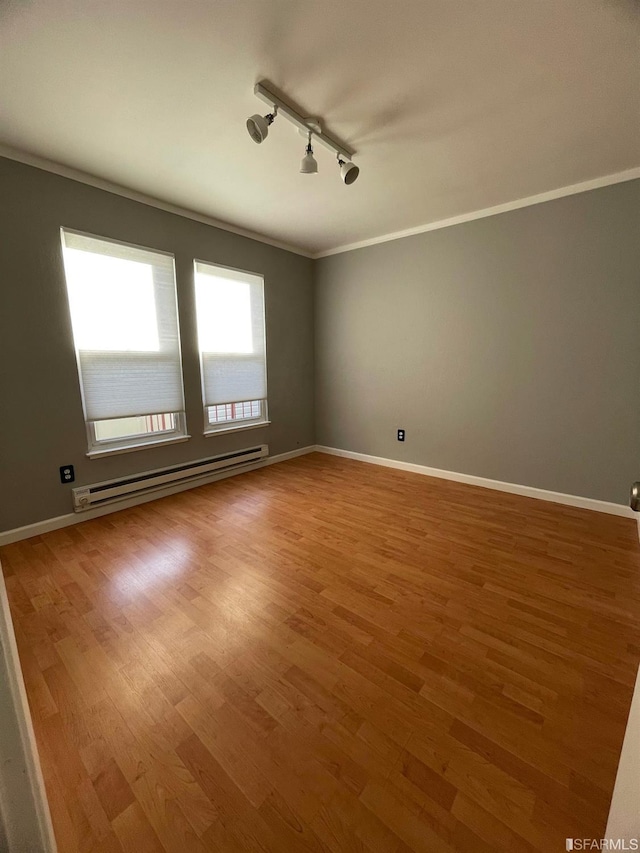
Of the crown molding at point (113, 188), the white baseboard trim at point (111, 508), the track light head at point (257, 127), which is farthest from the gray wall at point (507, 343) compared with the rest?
the track light head at point (257, 127)

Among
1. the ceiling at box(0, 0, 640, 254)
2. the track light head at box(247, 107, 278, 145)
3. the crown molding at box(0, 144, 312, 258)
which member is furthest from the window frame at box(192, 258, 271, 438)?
the track light head at box(247, 107, 278, 145)

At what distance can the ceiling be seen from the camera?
1319 mm

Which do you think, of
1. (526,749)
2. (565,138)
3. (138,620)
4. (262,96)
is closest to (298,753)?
(526,749)

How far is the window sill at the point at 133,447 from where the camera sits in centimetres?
269

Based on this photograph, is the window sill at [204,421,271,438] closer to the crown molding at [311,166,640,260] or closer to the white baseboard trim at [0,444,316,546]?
the white baseboard trim at [0,444,316,546]

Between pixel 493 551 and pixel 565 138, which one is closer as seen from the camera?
pixel 565 138

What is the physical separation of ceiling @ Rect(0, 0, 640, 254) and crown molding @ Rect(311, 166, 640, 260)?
57 mm

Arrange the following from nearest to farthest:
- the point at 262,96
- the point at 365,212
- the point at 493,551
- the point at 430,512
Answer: the point at 262,96 → the point at 493,551 → the point at 430,512 → the point at 365,212

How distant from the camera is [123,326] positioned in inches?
108

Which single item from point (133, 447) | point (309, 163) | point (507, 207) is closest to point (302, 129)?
point (309, 163)

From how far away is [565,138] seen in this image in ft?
6.63

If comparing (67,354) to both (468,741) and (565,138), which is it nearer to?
(468,741)

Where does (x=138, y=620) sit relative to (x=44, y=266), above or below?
below

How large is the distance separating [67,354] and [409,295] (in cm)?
325
